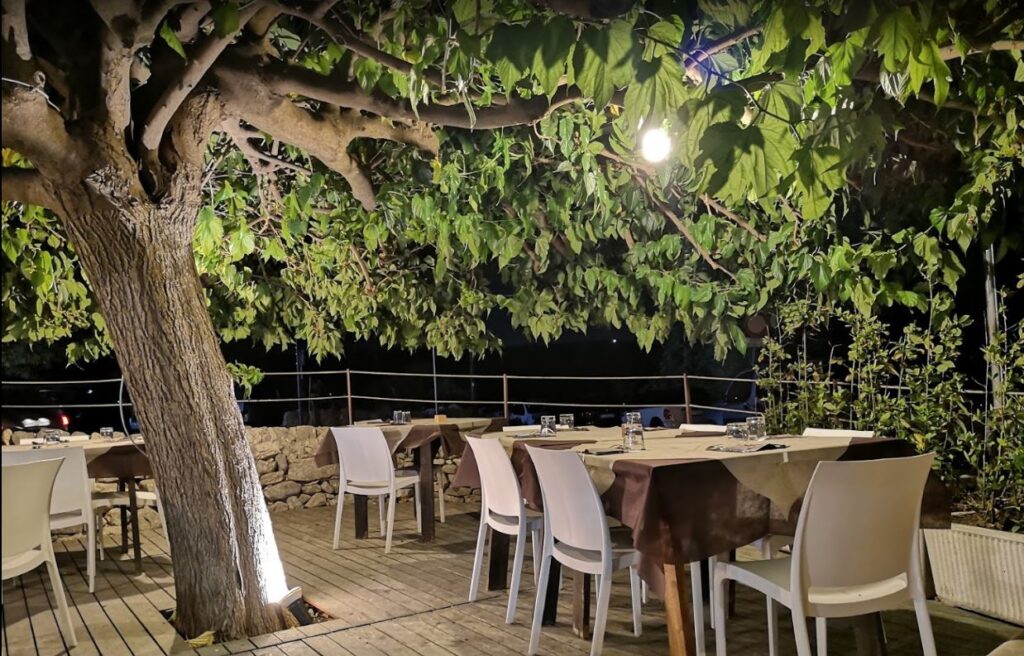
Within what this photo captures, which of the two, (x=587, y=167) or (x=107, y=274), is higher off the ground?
(x=587, y=167)

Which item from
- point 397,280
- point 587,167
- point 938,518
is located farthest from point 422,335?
point 938,518

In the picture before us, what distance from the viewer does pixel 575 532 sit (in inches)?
129

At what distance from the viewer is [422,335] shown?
8.66 metres

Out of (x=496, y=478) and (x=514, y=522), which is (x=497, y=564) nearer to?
(x=514, y=522)

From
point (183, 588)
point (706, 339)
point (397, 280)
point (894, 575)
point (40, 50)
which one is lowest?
point (183, 588)

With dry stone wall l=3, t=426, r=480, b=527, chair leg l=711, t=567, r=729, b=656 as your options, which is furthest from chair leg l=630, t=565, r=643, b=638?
dry stone wall l=3, t=426, r=480, b=527

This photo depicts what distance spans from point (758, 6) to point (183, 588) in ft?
11.0

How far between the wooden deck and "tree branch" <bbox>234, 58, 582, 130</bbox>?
2289 millimetres

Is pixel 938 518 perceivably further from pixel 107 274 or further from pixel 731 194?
pixel 107 274

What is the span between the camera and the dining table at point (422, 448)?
597 cm

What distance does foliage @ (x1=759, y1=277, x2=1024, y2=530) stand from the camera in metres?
4.06

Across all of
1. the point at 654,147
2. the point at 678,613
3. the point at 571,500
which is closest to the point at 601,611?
the point at 678,613

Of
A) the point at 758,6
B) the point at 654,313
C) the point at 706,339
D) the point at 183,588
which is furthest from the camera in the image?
the point at 654,313

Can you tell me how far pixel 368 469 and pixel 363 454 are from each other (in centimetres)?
11
